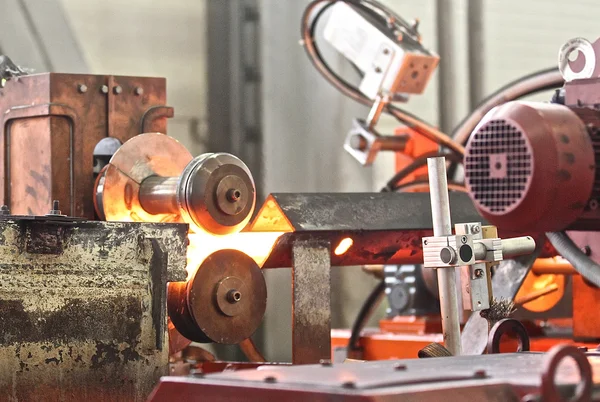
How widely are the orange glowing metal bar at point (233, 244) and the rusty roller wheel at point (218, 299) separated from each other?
47 mm

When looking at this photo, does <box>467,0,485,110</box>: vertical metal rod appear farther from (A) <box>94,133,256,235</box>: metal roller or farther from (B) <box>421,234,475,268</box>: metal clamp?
(B) <box>421,234,475,268</box>: metal clamp

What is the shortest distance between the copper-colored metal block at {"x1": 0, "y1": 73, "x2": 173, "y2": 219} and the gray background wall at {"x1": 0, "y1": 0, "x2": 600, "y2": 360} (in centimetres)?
187

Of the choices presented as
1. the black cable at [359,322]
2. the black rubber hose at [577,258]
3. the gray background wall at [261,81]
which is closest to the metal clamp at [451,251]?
the black rubber hose at [577,258]

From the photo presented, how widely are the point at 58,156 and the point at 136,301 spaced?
779mm

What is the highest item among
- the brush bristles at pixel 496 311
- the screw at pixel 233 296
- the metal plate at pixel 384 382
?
the screw at pixel 233 296

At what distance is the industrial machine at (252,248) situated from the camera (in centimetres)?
179

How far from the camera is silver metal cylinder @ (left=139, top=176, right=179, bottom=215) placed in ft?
9.81

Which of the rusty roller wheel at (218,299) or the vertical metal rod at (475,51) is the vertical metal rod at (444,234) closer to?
the rusty roller wheel at (218,299)

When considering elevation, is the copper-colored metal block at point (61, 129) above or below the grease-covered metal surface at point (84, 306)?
above

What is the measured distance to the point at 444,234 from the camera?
2.41m

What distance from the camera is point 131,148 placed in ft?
10.3

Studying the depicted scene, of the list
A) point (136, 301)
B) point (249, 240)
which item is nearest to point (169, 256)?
point (136, 301)

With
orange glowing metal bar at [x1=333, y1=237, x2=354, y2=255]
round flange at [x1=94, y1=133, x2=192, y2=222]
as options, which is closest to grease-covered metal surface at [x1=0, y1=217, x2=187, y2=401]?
round flange at [x1=94, y1=133, x2=192, y2=222]

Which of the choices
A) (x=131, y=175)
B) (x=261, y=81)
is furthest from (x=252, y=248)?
(x=261, y=81)
